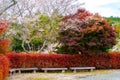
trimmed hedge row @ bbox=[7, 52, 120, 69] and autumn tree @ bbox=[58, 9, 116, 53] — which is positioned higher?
autumn tree @ bbox=[58, 9, 116, 53]

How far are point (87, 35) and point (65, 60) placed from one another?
245 cm

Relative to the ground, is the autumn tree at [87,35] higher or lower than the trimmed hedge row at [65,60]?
higher

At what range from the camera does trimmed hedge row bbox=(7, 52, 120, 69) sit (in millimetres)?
27109

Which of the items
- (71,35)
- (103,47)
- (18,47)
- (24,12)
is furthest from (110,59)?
(18,47)

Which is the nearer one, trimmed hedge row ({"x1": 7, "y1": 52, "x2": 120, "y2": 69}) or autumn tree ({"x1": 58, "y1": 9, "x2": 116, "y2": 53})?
trimmed hedge row ({"x1": 7, "y1": 52, "x2": 120, "y2": 69})

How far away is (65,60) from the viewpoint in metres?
28.2

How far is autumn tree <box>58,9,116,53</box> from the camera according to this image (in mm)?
28234

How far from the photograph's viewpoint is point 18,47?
44.5 m

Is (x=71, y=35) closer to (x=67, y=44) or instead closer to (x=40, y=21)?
(x=67, y=44)

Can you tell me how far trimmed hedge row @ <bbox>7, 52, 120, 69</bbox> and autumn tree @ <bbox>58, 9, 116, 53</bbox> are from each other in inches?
22.8

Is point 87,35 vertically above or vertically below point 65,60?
above

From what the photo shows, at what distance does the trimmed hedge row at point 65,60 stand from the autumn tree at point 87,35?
0.58 meters

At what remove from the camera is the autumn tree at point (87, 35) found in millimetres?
28234

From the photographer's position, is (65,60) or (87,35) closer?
(65,60)
